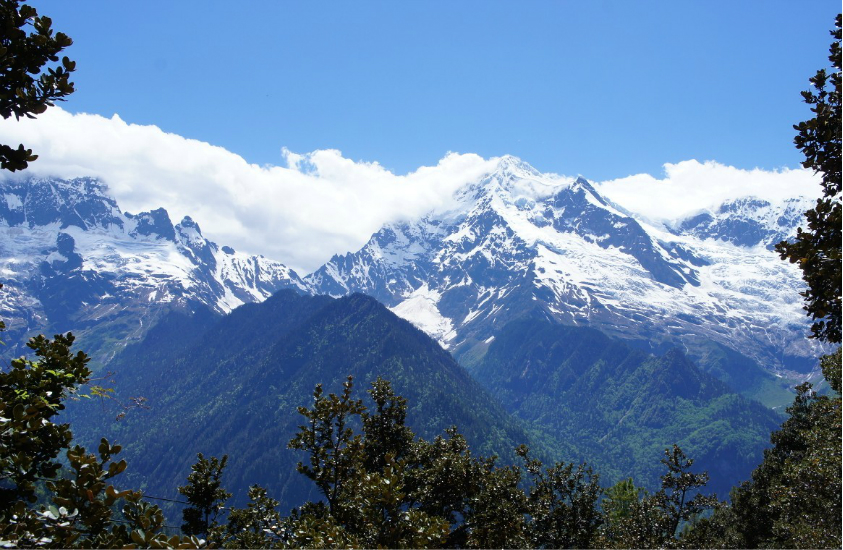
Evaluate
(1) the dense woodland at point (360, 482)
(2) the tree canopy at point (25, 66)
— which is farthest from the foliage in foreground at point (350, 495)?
(2) the tree canopy at point (25, 66)

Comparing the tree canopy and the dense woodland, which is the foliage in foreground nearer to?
the dense woodland

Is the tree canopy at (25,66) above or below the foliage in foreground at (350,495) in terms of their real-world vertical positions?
above

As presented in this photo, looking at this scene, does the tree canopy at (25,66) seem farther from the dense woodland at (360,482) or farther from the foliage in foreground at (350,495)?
the foliage in foreground at (350,495)

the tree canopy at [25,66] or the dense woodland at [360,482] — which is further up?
the tree canopy at [25,66]

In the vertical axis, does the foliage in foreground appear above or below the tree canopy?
below

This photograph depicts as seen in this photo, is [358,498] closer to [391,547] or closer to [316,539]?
[391,547]

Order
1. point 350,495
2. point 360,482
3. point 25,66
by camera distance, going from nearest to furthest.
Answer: point 25,66
point 360,482
point 350,495

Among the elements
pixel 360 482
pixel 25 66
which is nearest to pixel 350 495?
pixel 360 482

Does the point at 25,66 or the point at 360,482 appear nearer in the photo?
the point at 25,66

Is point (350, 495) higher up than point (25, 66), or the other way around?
point (25, 66)

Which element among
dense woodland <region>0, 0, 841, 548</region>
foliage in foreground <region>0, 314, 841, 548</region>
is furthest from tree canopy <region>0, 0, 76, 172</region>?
foliage in foreground <region>0, 314, 841, 548</region>

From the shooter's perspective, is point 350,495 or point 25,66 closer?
point 25,66

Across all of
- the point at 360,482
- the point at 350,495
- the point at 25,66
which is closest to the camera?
the point at 25,66

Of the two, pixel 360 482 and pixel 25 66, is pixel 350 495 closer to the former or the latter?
pixel 360 482
